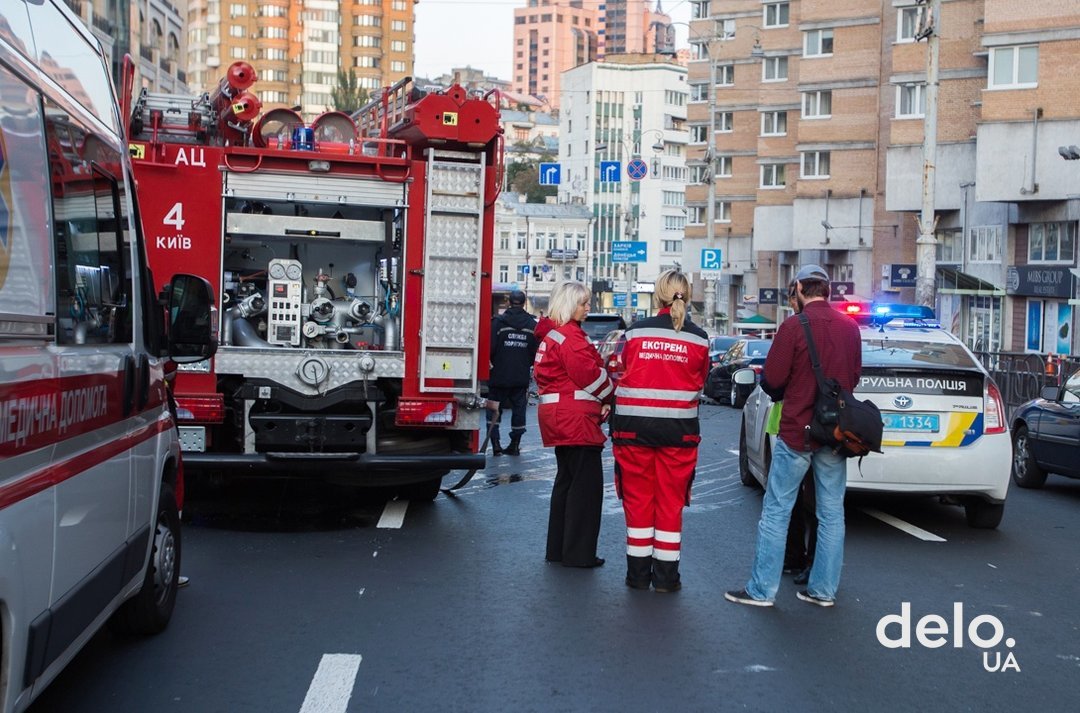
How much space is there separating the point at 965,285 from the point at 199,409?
115ft

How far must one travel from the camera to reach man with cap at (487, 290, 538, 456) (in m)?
16.4

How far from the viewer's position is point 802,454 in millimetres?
7863

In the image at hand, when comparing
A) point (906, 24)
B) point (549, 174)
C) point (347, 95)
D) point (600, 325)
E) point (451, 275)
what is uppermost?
point (347, 95)

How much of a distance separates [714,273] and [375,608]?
52494 millimetres

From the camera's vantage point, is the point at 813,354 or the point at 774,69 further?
the point at 774,69

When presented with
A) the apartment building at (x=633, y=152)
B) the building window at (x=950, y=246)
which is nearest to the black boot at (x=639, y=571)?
the building window at (x=950, y=246)

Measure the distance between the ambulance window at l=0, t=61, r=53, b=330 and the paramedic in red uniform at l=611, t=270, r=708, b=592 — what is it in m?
4.13

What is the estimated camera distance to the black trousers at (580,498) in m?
8.95

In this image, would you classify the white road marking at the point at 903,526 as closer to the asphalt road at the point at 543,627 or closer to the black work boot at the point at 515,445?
the asphalt road at the point at 543,627

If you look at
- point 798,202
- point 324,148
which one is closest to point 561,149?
point 798,202

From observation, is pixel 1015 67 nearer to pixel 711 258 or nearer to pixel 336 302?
pixel 711 258

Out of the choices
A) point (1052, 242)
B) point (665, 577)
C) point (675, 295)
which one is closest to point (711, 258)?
point (1052, 242)

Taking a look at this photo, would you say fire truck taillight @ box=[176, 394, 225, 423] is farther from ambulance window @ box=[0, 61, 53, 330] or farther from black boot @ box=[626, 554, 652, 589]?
ambulance window @ box=[0, 61, 53, 330]

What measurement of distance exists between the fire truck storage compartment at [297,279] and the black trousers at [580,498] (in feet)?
7.08
